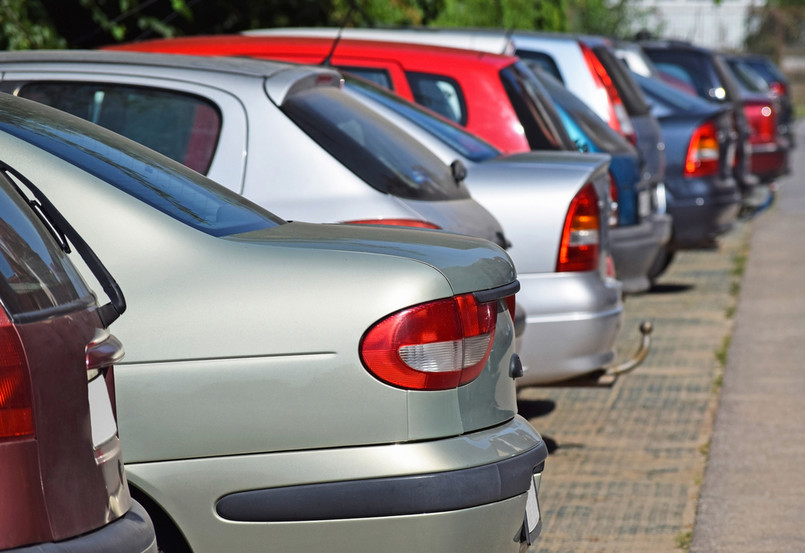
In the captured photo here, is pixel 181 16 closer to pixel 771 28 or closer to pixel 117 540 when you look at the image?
pixel 117 540

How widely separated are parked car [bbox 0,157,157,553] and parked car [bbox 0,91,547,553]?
42 cm

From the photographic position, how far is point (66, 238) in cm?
282

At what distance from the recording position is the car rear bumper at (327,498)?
119 inches

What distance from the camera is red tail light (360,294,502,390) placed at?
10.1 ft

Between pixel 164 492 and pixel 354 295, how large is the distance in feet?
2.06

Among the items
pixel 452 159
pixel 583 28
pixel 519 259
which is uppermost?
pixel 452 159

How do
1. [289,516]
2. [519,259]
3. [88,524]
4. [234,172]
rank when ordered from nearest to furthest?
1. [88,524]
2. [289,516]
3. [234,172]
4. [519,259]

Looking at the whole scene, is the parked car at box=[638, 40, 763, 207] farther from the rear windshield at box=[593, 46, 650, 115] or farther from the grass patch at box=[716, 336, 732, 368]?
the grass patch at box=[716, 336, 732, 368]

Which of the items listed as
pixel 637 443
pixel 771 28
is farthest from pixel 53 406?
pixel 771 28

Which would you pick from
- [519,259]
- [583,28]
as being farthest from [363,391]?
[583,28]

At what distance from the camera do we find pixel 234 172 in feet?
14.3

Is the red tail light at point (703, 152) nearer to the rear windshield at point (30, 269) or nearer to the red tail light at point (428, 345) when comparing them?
the red tail light at point (428, 345)

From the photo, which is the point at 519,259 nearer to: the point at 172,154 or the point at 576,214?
the point at 576,214

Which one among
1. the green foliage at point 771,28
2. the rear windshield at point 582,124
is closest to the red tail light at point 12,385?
the rear windshield at point 582,124
